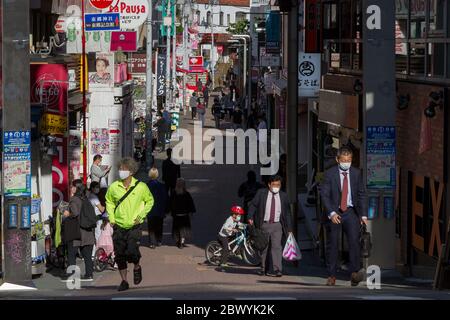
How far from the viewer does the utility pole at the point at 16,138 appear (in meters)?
16.5

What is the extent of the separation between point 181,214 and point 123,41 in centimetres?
834

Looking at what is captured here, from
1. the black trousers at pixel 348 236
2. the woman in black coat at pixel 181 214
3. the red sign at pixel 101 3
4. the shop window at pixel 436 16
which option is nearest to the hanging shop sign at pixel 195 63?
the red sign at pixel 101 3

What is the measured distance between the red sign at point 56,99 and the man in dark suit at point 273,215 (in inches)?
215

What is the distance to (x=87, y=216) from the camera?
18.8 meters

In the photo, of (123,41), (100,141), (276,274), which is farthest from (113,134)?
(276,274)

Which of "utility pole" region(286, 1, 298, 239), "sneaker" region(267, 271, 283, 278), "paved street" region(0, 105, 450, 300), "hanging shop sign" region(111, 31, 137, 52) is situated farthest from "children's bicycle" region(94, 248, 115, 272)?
"hanging shop sign" region(111, 31, 137, 52)

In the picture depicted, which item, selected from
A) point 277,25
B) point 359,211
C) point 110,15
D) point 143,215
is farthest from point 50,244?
point 277,25

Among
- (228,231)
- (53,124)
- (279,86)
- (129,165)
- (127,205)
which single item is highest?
(279,86)

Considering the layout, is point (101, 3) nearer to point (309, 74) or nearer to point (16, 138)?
point (309, 74)

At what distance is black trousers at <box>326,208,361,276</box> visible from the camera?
15.1 m

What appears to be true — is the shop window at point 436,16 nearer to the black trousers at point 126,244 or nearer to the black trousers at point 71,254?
the black trousers at point 126,244

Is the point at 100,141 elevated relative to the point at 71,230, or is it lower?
elevated

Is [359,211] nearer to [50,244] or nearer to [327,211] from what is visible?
[327,211]

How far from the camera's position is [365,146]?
58.0ft
